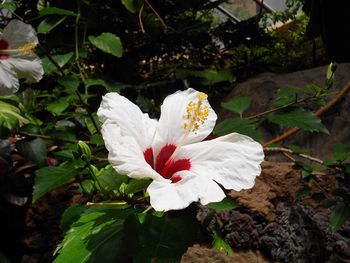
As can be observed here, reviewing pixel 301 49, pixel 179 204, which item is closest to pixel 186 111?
pixel 179 204

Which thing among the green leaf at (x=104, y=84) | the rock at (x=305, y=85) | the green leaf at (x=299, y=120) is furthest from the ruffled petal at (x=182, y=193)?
the rock at (x=305, y=85)

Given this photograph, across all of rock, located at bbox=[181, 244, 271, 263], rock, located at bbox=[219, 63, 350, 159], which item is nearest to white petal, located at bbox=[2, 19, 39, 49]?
rock, located at bbox=[181, 244, 271, 263]

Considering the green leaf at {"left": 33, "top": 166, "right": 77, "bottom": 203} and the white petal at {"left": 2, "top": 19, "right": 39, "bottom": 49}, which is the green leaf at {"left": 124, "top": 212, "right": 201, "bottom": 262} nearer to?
the green leaf at {"left": 33, "top": 166, "right": 77, "bottom": 203}

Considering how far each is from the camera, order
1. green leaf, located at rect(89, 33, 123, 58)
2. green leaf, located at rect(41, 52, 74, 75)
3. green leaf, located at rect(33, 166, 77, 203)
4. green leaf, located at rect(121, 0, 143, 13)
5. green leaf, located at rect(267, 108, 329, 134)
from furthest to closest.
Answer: green leaf, located at rect(121, 0, 143, 13)
green leaf, located at rect(89, 33, 123, 58)
green leaf, located at rect(41, 52, 74, 75)
green leaf, located at rect(267, 108, 329, 134)
green leaf, located at rect(33, 166, 77, 203)

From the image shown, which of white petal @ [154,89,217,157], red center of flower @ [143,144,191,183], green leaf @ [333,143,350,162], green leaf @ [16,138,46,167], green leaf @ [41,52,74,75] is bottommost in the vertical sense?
green leaf @ [16,138,46,167]

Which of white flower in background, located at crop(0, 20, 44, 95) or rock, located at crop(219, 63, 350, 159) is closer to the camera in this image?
white flower in background, located at crop(0, 20, 44, 95)

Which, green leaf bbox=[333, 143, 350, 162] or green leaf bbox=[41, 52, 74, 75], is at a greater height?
green leaf bbox=[333, 143, 350, 162]

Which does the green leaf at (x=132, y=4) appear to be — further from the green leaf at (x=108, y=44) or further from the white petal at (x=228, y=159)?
the white petal at (x=228, y=159)

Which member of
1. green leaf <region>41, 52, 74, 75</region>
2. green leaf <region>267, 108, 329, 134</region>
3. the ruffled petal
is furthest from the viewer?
green leaf <region>41, 52, 74, 75</region>

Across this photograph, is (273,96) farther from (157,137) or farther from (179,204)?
(179,204)
